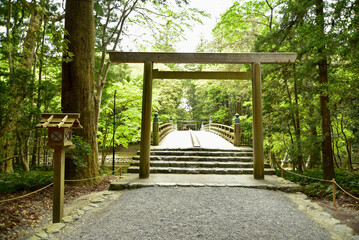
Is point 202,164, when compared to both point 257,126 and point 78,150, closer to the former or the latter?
point 257,126

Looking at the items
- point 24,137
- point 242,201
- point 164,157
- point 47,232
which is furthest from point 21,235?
point 164,157

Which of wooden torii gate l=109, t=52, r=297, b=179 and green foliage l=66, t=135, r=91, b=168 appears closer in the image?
green foliage l=66, t=135, r=91, b=168

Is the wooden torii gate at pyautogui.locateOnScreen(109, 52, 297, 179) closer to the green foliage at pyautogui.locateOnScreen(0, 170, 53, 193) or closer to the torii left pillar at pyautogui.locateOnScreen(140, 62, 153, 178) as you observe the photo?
the torii left pillar at pyautogui.locateOnScreen(140, 62, 153, 178)

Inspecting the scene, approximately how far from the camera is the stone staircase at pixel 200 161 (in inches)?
281

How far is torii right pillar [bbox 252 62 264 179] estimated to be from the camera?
6078 millimetres

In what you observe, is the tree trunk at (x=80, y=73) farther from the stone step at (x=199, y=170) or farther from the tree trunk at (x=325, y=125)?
the tree trunk at (x=325, y=125)

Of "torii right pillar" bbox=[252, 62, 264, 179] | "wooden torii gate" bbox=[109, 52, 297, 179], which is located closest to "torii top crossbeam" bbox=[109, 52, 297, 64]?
"wooden torii gate" bbox=[109, 52, 297, 179]

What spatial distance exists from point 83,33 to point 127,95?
5863 mm

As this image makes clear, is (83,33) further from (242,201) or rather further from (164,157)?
(242,201)

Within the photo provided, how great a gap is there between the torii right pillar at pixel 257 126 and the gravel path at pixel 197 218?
4.31 feet

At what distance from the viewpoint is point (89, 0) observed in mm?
5777

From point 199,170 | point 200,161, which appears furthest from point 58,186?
point 200,161

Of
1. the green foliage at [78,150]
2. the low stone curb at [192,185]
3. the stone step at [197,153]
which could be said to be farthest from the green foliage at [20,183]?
the stone step at [197,153]

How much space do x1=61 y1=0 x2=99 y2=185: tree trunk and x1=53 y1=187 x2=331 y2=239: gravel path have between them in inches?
76.4
